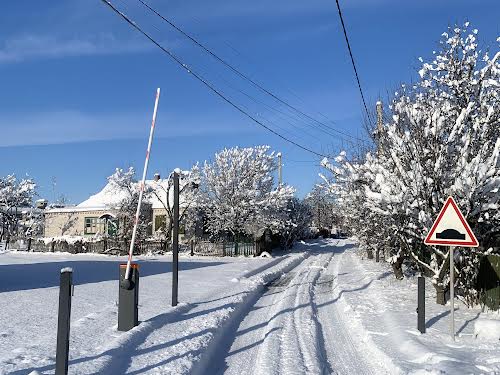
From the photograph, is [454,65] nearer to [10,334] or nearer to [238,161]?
[10,334]

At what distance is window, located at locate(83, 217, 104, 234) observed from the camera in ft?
151

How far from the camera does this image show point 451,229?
8102 millimetres

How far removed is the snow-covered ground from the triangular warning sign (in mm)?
1666

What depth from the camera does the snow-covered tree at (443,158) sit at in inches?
408

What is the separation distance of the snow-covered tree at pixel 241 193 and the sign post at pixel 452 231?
27016 mm

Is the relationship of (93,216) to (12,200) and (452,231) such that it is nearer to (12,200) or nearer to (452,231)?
(12,200)

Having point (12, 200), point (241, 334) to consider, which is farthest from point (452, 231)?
point (12, 200)

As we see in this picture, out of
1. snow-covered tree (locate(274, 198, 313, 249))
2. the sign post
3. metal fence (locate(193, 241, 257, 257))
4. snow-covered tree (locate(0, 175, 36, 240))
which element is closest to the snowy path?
the sign post

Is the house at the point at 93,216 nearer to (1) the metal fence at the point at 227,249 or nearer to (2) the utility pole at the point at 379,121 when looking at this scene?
(1) the metal fence at the point at 227,249

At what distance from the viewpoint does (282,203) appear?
37.5 metres

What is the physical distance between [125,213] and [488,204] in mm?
29993

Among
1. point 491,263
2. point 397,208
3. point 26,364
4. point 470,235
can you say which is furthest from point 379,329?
point 26,364

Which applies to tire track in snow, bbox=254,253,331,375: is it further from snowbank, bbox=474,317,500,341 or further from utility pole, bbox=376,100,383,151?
utility pole, bbox=376,100,383,151

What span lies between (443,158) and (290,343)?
5.89 m
